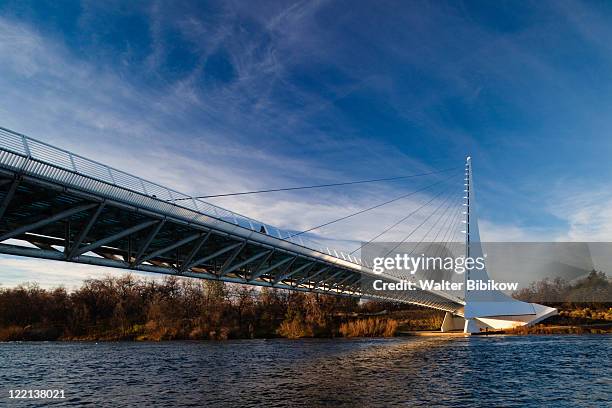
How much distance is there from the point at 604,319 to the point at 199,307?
258ft

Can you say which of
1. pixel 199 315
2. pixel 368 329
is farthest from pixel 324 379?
pixel 199 315

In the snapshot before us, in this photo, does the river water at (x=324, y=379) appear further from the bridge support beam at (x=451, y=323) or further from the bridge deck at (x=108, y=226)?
the bridge support beam at (x=451, y=323)

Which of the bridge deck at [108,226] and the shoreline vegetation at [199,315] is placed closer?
the bridge deck at [108,226]

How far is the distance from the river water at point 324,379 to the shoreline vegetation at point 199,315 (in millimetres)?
34270

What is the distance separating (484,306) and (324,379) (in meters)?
55.8

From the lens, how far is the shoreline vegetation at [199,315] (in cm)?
7438

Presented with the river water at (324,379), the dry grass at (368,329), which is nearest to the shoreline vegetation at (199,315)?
→ the dry grass at (368,329)

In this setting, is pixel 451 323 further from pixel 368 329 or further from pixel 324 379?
pixel 324 379

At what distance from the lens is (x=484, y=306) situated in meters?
74.0

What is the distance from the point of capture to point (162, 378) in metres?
27.5

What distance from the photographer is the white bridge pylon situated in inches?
2881

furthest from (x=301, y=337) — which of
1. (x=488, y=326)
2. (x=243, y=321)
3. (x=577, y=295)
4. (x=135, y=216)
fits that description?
(x=577, y=295)

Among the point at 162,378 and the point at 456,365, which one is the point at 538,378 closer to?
the point at 456,365

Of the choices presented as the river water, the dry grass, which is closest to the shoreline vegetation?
the dry grass
